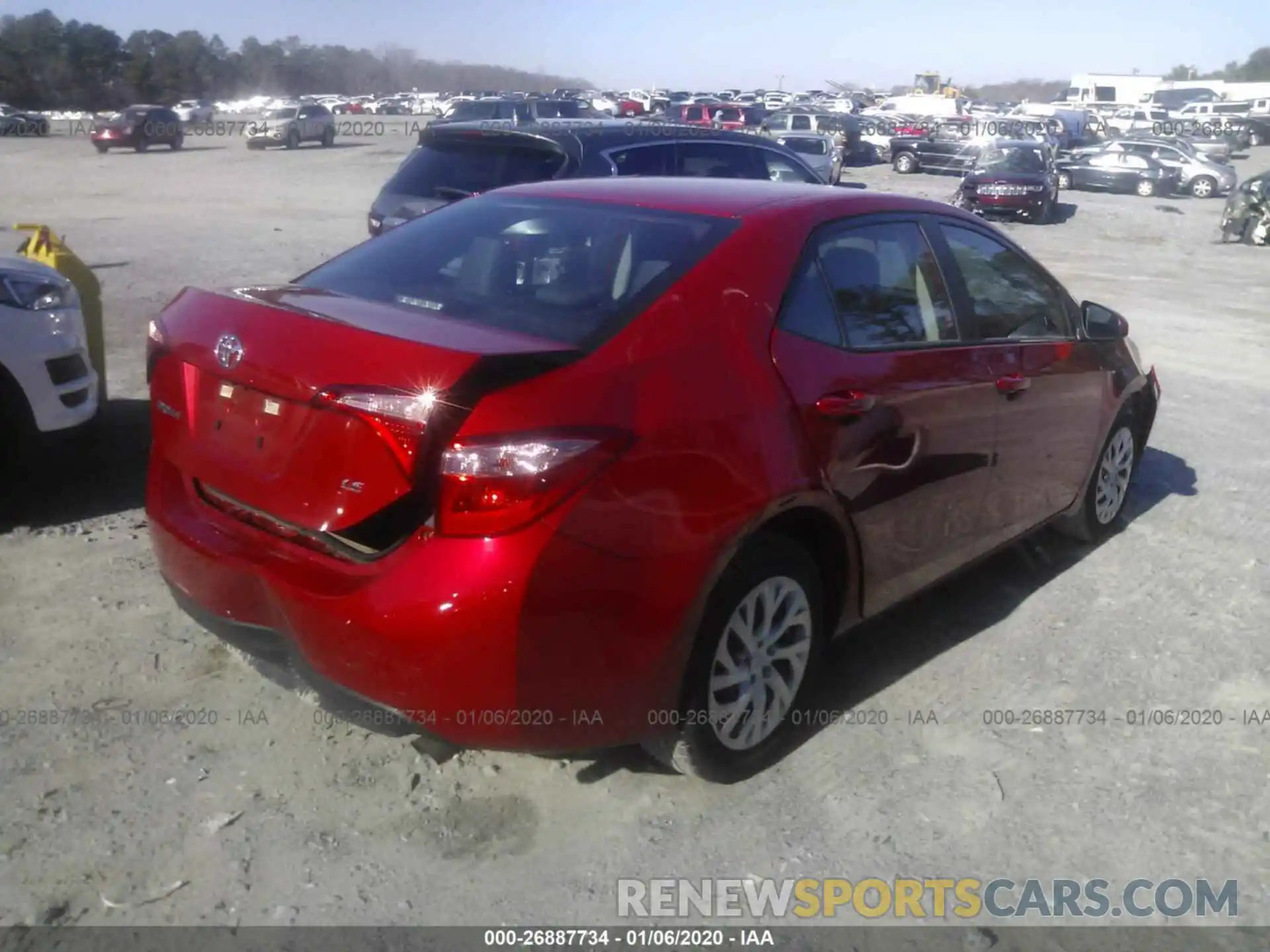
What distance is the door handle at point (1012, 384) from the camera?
428cm

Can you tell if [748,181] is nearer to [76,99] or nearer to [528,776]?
[528,776]

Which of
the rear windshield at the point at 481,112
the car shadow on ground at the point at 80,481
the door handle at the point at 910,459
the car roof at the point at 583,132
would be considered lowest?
the car shadow on ground at the point at 80,481

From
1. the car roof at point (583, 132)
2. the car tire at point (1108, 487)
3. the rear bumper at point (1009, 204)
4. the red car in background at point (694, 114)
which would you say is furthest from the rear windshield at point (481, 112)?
the car tire at point (1108, 487)

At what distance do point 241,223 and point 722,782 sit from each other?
659 inches

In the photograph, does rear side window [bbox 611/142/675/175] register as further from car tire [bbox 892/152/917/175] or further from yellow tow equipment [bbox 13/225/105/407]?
car tire [bbox 892/152/917/175]

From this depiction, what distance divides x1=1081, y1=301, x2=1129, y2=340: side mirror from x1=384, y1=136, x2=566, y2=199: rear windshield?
424 centimetres

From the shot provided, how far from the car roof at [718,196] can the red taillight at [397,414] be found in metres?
1.33

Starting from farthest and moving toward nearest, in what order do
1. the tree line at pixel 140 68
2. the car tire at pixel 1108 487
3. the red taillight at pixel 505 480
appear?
the tree line at pixel 140 68
the car tire at pixel 1108 487
the red taillight at pixel 505 480

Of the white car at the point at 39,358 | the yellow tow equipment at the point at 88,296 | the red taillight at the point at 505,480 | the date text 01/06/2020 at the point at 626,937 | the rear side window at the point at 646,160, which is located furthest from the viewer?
the rear side window at the point at 646,160

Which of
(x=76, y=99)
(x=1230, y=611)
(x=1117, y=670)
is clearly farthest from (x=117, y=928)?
(x=76, y=99)

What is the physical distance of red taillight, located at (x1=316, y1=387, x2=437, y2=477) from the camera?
2740mm

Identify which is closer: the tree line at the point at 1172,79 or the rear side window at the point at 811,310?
the rear side window at the point at 811,310

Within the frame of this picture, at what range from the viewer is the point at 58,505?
5.57 m

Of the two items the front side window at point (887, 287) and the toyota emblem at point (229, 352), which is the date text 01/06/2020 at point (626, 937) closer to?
the toyota emblem at point (229, 352)
